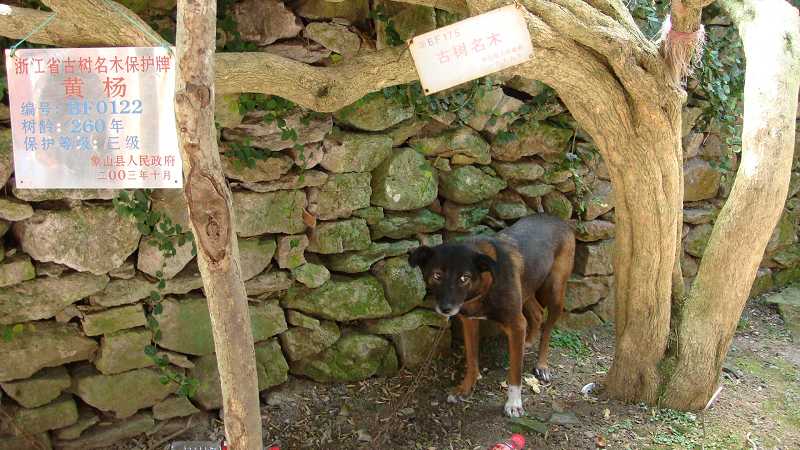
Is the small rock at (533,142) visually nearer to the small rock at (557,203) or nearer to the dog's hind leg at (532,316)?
the small rock at (557,203)

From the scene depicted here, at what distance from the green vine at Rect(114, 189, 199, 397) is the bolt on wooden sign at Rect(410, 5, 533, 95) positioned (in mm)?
1664

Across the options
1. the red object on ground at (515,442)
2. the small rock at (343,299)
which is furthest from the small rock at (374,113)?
the red object on ground at (515,442)

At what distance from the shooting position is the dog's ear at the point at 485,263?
3830 mm

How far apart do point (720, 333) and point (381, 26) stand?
2.87 meters

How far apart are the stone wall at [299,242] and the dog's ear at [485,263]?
2.31 ft

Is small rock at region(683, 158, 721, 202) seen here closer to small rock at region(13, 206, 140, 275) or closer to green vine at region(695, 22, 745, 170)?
green vine at region(695, 22, 745, 170)

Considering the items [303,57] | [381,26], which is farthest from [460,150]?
[303,57]

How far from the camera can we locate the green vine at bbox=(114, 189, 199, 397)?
3.47 metres

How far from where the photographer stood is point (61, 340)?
3.50 meters

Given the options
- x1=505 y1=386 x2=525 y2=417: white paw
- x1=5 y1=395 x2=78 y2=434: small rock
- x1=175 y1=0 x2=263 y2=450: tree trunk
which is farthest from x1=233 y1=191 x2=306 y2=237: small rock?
x1=505 y1=386 x2=525 y2=417: white paw

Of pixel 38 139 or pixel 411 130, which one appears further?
pixel 411 130

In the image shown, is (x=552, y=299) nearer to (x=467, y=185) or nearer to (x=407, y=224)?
(x=467, y=185)

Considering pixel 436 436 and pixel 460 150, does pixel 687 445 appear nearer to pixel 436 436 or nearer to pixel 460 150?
pixel 436 436

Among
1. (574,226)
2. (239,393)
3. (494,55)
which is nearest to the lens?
(239,393)
